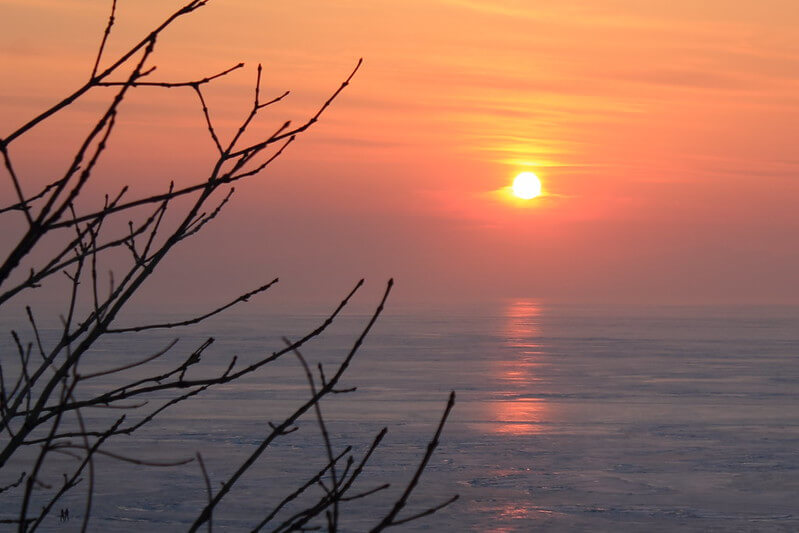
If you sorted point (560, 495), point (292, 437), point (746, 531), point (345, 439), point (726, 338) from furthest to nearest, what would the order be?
point (726, 338)
point (292, 437)
point (345, 439)
point (560, 495)
point (746, 531)

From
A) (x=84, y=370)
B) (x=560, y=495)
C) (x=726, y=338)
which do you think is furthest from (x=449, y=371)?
(x=726, y=338)

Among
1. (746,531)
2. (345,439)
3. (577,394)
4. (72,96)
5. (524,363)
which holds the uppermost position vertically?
(72,96)

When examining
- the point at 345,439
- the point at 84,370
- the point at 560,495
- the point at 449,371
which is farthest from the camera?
the point at 449,371

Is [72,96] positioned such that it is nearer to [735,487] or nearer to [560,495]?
[560,495]

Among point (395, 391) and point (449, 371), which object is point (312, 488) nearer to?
point (395, 391)

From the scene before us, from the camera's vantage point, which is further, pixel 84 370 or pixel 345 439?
pixel 84 370

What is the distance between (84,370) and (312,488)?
1911 cm

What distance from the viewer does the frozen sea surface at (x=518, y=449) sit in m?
13.4

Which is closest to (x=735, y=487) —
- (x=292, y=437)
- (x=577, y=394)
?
(x=292, y=437)

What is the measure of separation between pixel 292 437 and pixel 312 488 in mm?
5259

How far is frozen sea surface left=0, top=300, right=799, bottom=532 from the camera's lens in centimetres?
1342

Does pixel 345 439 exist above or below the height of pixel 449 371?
above

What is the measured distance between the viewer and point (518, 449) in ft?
60.7

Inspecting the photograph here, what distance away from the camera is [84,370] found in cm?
3244
